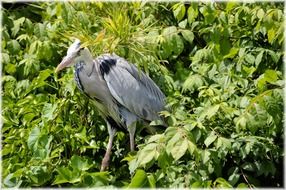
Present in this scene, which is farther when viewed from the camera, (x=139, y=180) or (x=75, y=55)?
(x=75, y=55)

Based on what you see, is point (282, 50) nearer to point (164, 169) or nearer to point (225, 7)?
point (225, 7)

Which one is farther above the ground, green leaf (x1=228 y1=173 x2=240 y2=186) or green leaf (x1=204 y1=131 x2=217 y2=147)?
green leaf (x1=204 y1=131 x2=217 y2=147)

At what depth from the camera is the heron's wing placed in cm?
266

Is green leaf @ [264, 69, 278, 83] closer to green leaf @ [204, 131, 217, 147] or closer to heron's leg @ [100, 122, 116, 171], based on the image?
green leaf @ [204, 131, 217, 147]

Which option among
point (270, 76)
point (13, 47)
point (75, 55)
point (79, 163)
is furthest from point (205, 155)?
point (13, 47)

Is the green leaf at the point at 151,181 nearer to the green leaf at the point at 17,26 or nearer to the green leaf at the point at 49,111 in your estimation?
the green leaf at the point at 49,111

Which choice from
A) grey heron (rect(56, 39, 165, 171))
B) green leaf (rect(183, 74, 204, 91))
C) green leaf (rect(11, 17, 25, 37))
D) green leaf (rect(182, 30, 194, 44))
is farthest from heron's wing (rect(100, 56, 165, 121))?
green leaf (rect(11, 17, 25, 37))

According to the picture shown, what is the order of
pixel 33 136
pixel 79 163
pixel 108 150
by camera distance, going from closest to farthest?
pixel 79 163, pixel 33 136, pixel 108 150

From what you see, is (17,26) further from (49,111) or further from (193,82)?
(193,82)

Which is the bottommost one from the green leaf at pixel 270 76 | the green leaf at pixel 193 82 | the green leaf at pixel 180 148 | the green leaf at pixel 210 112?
the green leaf at pixel 180 148

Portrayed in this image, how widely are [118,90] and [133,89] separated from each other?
0.07 metres

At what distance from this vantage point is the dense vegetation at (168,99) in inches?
91.5

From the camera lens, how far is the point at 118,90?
267cm

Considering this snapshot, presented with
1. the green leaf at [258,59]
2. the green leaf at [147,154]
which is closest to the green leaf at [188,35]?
the green leaf at [258,59]
